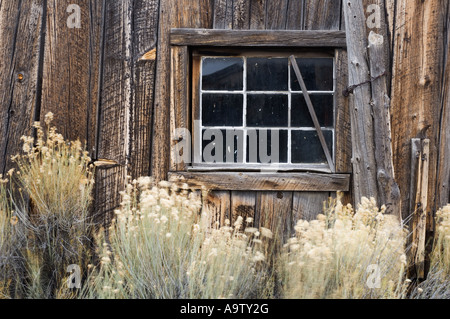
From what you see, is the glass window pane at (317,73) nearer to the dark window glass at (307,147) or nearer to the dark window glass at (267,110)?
the dark window glass at (267,110)

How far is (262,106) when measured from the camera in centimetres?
439

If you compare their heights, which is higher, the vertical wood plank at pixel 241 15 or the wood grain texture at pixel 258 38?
the vertical wood plank at pixel 241 15

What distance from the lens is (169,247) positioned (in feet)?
10.9

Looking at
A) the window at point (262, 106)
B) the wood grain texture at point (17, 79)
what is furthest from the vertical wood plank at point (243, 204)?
the wood grain texture at point (17, 79)

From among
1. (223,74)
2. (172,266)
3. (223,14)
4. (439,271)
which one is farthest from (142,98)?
(439,271)

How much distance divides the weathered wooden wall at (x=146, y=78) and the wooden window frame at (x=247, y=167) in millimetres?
56

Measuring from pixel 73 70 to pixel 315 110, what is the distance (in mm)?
2176

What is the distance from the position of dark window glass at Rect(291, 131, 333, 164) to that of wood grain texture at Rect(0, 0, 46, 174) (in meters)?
2.31

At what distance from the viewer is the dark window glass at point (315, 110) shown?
14.3 ft

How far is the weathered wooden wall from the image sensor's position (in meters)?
4.21

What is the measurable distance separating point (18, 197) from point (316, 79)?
9.29 ft

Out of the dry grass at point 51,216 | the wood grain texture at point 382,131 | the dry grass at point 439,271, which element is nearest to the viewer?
the dry grass at point 439,271

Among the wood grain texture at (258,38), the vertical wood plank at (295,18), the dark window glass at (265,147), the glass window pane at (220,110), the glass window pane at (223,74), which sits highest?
the vertical wood plank at (295,18)

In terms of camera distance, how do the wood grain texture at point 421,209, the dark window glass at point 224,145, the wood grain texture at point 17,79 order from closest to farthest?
the wood grain texture at point 421,209 → the wood grain texture at point 17,79 → the dark window glass at point 224,145
